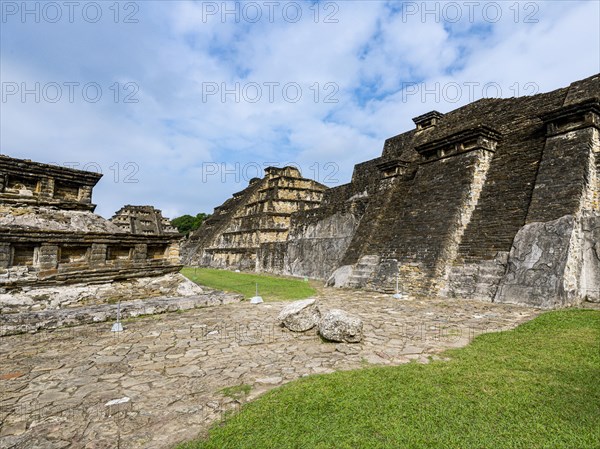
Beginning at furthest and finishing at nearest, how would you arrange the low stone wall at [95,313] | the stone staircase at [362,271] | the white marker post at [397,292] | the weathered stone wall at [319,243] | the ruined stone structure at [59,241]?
the weathered stone wall at [319,243] < the stone staircase at [362,271] < the white marker post at [397,292] < the ruined stone structure at [59,241] < the low stone wall at [95,313]

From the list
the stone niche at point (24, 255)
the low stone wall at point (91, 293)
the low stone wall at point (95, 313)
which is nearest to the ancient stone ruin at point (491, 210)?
the low stone wall at point (95, 313)

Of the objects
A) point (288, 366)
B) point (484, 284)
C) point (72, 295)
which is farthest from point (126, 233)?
point (484, 284)

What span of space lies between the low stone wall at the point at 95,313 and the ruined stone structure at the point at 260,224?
12.5 meters

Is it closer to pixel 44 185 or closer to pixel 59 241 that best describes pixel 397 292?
pixel 59 241

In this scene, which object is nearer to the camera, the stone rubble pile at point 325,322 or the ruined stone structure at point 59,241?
the stone rubble pile at point 325,322

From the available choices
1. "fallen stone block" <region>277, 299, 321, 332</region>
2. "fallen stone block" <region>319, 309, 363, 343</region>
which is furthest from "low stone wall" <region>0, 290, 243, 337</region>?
"fallen stone block" <region>319, 309, 363, 343</region>

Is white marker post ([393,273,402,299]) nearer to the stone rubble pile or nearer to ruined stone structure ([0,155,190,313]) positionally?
the stone rubble pile

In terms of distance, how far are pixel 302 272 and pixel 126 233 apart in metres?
11.4

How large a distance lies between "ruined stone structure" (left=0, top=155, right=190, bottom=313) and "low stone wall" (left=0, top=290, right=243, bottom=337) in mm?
953

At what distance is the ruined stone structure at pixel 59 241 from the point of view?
23.4 ft

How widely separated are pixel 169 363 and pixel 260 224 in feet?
69.5

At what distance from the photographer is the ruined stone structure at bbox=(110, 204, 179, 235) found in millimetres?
34031

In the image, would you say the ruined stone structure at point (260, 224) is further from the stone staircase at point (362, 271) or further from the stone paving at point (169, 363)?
the stone paving at point (169, 363)

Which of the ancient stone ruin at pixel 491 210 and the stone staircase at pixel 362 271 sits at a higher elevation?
the ancient stone ruin at pixel 491 210
